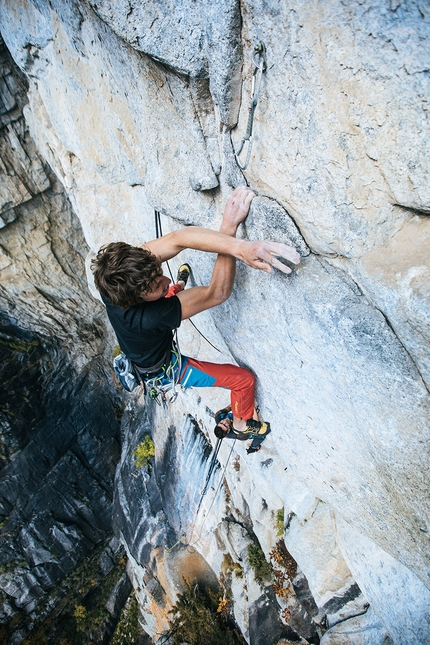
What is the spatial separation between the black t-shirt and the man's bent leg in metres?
0.56

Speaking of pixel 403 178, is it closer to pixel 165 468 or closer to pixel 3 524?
pixel 165 468

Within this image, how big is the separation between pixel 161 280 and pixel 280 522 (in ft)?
13.9

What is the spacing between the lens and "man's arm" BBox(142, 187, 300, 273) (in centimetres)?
209

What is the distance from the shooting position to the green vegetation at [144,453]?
8703mm

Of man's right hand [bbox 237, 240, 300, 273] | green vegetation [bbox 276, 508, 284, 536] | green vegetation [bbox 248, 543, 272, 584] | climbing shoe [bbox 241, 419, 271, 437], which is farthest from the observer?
green vegetation [bbox 248, 543, 272, 584]

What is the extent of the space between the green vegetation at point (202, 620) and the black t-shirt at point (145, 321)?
6.26 m

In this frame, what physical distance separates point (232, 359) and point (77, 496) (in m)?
7.62

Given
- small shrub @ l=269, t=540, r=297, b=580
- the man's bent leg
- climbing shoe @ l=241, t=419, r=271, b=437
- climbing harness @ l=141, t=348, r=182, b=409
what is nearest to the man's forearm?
climbing harness @ l=141, t=348, r=182, b=409

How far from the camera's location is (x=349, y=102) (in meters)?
1.65

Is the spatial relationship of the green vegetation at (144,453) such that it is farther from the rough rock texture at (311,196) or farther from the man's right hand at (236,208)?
the man's right hand at (236,208)

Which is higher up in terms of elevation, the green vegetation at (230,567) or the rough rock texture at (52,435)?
the rough rock texture at (52,435)

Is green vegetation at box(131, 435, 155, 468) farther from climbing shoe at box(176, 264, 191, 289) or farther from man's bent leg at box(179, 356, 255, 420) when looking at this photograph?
climbing shoe at box(176, 264, 191, 289)

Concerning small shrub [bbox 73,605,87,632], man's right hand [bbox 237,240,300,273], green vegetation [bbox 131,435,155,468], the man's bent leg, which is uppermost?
green vegetation [bbox 131,435,155,468]

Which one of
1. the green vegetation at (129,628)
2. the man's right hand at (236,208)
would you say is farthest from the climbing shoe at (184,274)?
the green vegetation at (129,628)
